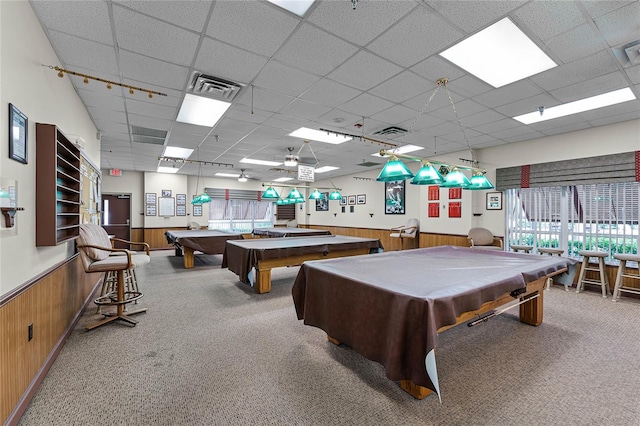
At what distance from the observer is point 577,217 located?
5273 mm

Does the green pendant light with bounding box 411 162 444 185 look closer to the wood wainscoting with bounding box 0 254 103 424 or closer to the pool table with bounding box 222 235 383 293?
the pool table with bounding box 222 235 383 293

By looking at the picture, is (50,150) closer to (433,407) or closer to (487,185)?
(433,407)

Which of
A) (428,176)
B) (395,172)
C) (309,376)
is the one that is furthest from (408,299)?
(428,176)

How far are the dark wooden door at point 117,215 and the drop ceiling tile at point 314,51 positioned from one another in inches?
368

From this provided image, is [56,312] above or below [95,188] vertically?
below

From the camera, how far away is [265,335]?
3.05 m

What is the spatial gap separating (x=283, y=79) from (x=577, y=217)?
5.86 metres

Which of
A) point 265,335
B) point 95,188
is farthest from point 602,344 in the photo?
point 95,188

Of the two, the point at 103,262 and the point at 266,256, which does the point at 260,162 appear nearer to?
the point at 266,256

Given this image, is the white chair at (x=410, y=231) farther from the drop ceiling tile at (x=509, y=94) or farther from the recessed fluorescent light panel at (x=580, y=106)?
the drop ceiling tile at (x=509, y=94)

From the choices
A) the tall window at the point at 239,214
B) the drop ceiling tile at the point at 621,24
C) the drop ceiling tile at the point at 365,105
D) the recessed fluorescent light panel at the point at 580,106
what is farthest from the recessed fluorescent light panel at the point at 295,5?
the tall window at the point at 239,214

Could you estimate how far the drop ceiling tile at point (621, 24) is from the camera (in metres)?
2.19

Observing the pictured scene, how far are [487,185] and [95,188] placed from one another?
6368mm

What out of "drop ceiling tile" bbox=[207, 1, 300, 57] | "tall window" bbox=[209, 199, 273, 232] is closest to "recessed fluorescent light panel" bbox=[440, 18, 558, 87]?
"drop ceiling tile" bbox=[207, 1, 300, 57]
